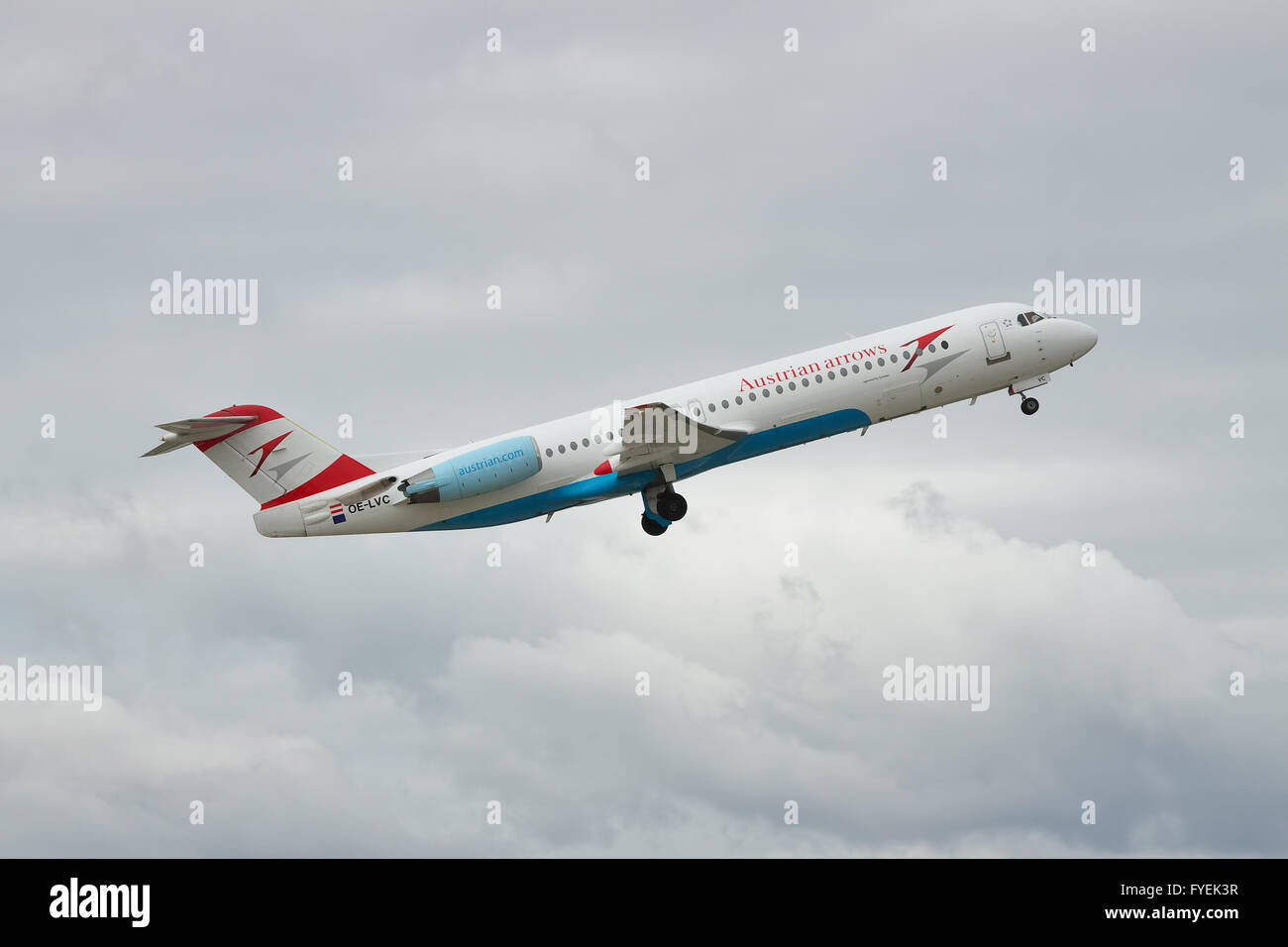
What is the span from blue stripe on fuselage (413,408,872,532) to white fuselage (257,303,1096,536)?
0.03m

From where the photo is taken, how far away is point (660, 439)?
45.2 m

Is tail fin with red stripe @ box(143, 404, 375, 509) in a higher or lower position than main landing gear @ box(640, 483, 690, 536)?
higher

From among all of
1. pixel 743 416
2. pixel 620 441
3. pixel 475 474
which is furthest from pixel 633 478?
pixel 475 474

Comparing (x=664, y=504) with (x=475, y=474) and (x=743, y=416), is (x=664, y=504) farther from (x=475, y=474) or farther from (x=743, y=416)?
(x=475, y=474)

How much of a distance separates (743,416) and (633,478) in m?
3.88

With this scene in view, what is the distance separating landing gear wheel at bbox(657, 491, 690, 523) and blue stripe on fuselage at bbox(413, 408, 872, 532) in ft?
2.53

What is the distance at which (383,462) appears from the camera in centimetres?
4634

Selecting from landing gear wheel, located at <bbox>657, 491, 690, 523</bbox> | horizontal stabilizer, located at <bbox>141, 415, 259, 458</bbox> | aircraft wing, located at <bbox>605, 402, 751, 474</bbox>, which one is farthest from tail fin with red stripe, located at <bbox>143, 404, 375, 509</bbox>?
landing gear wheel, located at <bbox>657, 491, 690, 523</bbox>

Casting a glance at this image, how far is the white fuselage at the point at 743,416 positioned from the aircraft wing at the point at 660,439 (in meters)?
0.30

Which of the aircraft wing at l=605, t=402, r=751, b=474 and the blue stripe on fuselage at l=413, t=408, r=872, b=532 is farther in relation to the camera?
the blue stripe on fuselage at l=413, t=408, r=872, b=532

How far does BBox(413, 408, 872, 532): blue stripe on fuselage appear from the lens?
46.1 m

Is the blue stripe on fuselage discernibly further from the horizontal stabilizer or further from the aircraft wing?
the horizontal stabilizer
